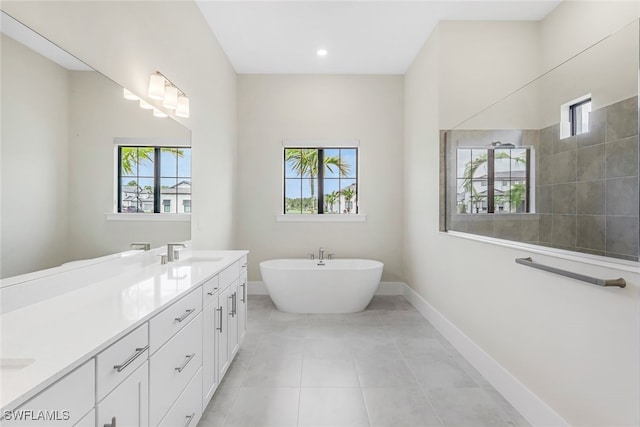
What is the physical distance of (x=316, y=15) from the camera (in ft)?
10.1

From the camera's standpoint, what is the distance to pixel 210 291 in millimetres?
1856

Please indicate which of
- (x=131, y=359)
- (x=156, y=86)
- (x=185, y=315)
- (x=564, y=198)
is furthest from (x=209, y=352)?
(x=564, y=198)

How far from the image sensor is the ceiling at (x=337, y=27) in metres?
2.94

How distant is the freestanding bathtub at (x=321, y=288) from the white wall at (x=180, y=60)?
83 centimetres

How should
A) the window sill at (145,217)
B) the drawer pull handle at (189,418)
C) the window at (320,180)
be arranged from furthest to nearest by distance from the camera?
the window at (320,180) → the window sill at (145,217) → the drawer pull handle at (189,418)

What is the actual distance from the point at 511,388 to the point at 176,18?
357cm

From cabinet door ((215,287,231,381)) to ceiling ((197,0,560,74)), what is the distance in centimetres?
262

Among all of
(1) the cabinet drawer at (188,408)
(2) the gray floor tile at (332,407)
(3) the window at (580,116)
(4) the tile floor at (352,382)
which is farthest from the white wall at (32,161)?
(3) the window at (580,116)

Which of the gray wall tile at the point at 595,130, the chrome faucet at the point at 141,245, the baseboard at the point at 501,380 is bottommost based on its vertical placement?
the baseboard at the point at 501,380

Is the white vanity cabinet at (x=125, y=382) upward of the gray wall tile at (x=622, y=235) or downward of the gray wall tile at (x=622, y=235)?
downward

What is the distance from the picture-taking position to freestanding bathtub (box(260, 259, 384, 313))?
11.7 ft

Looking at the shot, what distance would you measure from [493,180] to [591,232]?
102cm

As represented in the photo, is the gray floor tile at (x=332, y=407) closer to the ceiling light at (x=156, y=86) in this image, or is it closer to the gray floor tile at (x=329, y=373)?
the gray floor tile at (x=329, y=373)

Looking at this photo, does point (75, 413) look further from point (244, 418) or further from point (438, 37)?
point (438, 37)
